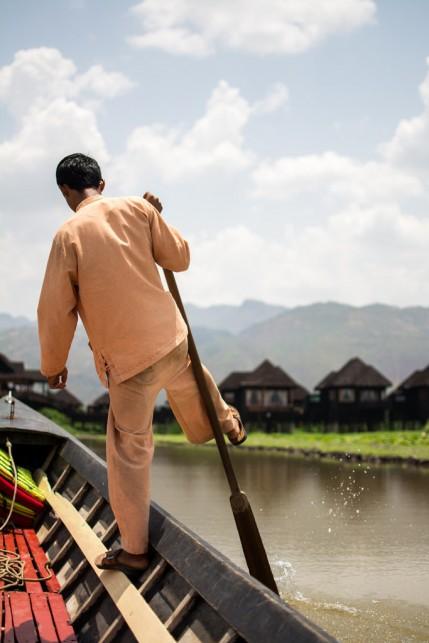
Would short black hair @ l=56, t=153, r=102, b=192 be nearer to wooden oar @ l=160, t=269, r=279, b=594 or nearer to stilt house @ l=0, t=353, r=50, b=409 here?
wooden oar @ l=160, t=269, r=279, b=594

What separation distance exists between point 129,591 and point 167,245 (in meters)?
1.51

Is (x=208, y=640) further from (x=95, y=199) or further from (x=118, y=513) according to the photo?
(x=95, y=199)

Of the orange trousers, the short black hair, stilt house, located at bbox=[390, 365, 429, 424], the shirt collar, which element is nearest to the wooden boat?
the orange trousers

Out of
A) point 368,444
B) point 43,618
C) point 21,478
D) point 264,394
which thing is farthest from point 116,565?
point 264,394

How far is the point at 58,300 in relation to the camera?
302cm

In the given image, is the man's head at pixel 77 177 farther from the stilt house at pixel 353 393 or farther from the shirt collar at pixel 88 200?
the stilt house at pixel 353 393

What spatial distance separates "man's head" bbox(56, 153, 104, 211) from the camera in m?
3.29

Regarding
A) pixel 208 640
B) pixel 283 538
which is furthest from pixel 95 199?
pixel 283 538

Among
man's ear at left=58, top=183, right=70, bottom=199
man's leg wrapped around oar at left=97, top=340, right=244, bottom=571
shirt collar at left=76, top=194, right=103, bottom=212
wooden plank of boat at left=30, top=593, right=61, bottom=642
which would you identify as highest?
man's ear at left=58, top=183, right=70, bottom=199

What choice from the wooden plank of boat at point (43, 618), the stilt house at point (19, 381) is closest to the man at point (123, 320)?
the wooden plank of boat at point (43, 618)

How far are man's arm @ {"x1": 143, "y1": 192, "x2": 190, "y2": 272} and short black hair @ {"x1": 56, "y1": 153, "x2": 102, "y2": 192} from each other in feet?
1.08

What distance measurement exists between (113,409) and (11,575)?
1348 mm

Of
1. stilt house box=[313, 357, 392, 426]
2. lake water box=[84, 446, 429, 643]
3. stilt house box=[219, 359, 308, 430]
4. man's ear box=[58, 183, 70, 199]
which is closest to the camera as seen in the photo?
man's ear box=[58, 183, 70, 199]

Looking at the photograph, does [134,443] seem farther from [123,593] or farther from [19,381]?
[19,381]
